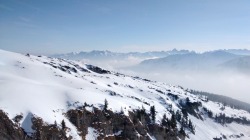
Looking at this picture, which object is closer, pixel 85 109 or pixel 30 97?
pixel 30 97

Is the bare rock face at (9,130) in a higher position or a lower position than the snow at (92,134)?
higher

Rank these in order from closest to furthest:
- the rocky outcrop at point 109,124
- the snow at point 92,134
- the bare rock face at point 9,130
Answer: the bare rock face at point 9,130
the snow at point 92,134
the rocky outcrop at point 109,124

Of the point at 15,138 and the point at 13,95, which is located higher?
the point at 13,95

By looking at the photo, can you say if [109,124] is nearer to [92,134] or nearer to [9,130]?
[92,134]

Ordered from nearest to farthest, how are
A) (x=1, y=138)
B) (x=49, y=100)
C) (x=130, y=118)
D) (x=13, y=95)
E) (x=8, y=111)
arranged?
(x=1, y=138), (x=8, y=111), (x=13, y=95), (x=49, y=100), (x=130, y=118)

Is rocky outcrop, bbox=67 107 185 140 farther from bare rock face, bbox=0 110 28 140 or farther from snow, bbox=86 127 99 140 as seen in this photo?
bare rock face, bbox=0 110 28 140

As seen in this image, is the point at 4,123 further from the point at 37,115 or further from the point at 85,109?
the point at 85,109

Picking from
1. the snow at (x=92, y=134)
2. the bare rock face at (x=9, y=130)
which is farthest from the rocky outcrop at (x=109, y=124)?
the bare rock face at (x=9, y=130)

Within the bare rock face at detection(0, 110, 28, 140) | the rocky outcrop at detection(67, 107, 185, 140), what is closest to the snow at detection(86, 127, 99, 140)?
the rocky outcrop at detection(67, 107, 185, 140)

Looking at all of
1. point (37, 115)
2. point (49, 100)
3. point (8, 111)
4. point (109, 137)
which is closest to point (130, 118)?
point (109, 137)

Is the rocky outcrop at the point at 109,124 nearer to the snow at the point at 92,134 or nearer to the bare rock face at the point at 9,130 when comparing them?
the snow at the point at 92,134

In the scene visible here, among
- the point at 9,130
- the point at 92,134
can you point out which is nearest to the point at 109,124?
the point at 92,134
